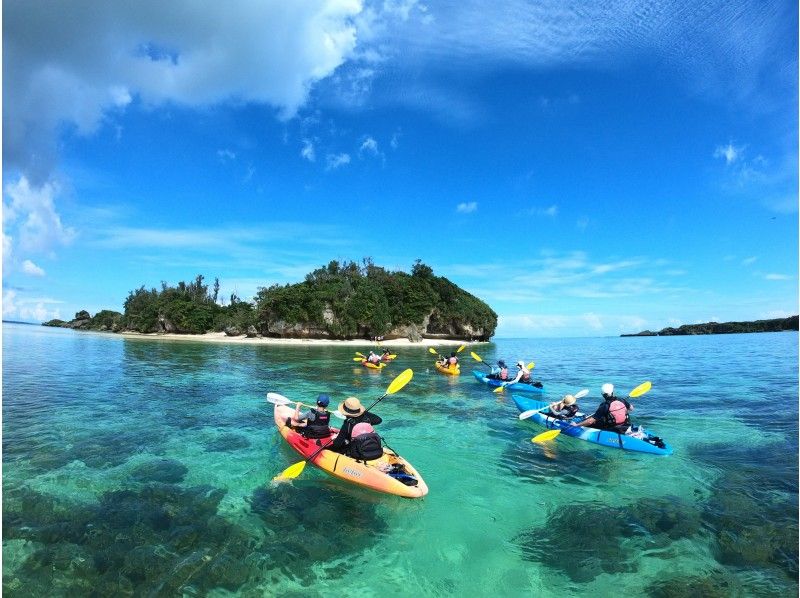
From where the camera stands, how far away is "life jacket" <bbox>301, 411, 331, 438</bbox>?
34.9ft

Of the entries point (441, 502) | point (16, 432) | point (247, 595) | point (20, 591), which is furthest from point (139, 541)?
point (16, 432)

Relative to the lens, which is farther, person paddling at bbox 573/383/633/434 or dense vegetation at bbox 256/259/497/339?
dense vegetation at bbox 256/259/497/339

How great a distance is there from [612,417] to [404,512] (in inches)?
286

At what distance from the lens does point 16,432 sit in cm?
1284

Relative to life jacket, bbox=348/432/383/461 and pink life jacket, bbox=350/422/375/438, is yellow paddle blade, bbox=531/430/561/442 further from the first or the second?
pink life jacket, bbox=350/422/375/438

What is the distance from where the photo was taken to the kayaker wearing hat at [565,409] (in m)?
13.9

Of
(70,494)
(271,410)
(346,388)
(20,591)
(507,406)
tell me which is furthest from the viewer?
(346,388)

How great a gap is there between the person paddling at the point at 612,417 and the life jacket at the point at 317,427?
779 cm

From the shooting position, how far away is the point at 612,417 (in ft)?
40.4

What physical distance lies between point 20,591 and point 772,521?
12.3 meters

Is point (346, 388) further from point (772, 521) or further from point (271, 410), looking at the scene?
point (772, 521)

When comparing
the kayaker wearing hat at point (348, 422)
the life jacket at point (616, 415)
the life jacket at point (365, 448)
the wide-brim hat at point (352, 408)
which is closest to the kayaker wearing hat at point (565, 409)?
the life jacket at point (616, 415)

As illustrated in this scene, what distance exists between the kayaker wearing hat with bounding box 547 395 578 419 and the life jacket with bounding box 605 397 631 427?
1585mm

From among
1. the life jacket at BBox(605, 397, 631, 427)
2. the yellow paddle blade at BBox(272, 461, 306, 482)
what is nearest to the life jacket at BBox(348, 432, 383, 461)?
the yellow paddle blade at BBox(272, 461, 306, 482)
